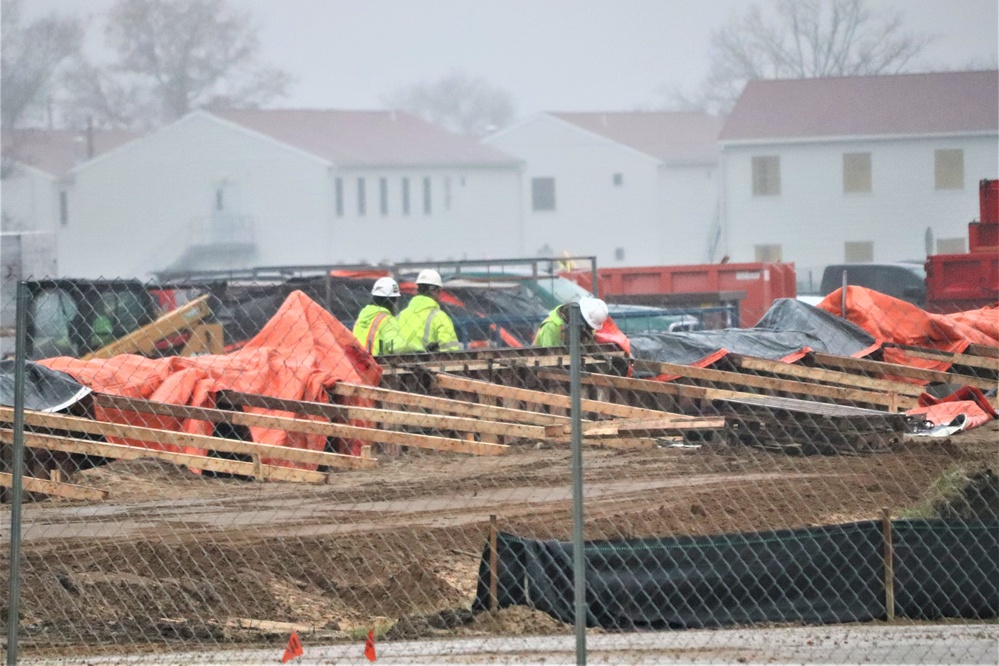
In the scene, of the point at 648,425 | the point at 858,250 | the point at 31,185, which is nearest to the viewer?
the point at 648,425

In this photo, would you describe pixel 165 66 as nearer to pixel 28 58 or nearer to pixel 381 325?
pixel 28 58

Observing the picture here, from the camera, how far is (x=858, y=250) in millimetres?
52906

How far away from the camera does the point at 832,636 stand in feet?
22.4

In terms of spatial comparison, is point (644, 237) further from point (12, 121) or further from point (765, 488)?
point (765, 488)

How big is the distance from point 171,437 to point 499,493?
2559mm

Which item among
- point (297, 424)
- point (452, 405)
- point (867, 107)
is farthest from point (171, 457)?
point (867, 107)

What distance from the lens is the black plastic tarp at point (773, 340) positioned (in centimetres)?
1471

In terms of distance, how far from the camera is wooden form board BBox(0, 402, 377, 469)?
33.8 ft

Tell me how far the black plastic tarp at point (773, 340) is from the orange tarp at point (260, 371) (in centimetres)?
337

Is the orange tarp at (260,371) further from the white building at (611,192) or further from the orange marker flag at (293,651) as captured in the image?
the white building at (611,192)

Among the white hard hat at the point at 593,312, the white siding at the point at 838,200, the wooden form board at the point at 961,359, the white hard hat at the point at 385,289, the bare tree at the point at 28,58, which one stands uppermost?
the bare tree at the point at 28,58

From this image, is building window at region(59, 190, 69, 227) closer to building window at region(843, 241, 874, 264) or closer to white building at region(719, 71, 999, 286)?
white building at region(719, 71, 999, 286)

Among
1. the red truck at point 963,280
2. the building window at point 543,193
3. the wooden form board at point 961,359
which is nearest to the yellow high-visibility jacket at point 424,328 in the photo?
the wooden form board at point 961,359

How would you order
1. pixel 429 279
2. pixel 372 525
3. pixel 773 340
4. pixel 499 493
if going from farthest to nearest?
pixel 773 340 → pixel 429 279 → pixel 499 493 → pixel 372 525
